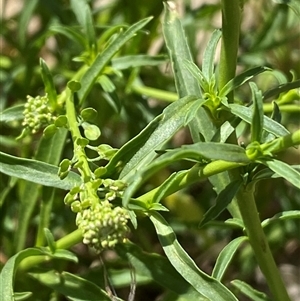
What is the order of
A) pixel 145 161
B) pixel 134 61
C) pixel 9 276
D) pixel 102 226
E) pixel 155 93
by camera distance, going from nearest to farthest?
1. pixel 102 226
2. pixel 145 161
3. pixel 9 276
4. pixel 134 61
5. pixel 155 93

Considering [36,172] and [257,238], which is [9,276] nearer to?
[36,172]

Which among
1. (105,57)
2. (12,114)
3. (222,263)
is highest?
(105,57)

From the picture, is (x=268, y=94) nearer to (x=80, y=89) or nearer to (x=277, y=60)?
(x=80, y=89)

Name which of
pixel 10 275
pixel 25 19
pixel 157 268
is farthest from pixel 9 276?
pixel 25 19

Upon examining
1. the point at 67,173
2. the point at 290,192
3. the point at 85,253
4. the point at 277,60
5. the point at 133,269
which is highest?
the point at 67,173

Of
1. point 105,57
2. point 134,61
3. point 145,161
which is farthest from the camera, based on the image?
point 134,61

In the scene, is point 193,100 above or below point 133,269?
above

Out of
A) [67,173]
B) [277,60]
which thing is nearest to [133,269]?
[67,173]
